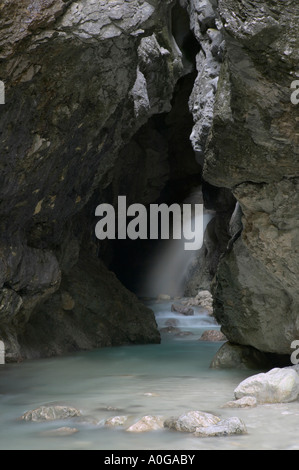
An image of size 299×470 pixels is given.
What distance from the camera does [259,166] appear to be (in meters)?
5.07

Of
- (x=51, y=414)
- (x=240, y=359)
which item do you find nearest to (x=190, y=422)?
(x=51, y=414)

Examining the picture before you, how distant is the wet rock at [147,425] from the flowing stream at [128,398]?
8 cm

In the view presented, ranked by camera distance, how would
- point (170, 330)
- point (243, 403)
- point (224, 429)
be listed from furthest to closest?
1. point (170, 330)
2. point (243, 403)
3. point (224, 429)

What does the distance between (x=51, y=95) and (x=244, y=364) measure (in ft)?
12.6

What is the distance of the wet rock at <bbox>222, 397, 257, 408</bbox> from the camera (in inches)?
Result: 164

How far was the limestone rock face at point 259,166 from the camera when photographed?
4.01 m

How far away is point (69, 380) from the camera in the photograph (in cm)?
608

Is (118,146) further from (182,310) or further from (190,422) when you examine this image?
(182,310)

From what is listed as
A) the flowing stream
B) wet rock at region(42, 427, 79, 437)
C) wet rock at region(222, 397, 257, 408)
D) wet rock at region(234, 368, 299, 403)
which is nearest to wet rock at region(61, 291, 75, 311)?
the flowing stream

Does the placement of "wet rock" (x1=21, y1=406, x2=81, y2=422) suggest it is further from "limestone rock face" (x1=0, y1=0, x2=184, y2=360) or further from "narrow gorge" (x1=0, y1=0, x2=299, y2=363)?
"limestone rock face" (x1=0, y1=0, x2=184, y2=360)

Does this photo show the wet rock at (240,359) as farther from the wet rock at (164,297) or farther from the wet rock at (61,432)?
the wet rock at (164,297)

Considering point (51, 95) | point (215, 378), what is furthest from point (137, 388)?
point (51, 95)

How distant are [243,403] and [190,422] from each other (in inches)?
34.5

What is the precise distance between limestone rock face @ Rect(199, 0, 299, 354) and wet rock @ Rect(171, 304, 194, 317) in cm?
828
